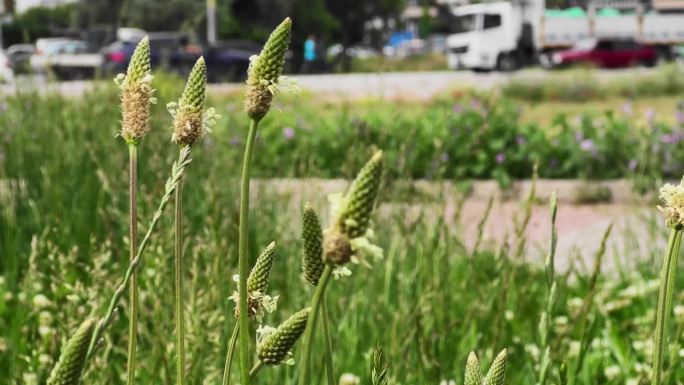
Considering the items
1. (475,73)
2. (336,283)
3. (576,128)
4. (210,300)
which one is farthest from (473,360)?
(475,73)

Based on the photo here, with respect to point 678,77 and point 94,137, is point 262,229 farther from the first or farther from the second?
point 678,77

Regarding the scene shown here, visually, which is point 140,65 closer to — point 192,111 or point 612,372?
point 192,111

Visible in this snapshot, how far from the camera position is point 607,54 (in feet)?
123

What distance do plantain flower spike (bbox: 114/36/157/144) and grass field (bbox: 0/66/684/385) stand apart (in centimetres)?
59

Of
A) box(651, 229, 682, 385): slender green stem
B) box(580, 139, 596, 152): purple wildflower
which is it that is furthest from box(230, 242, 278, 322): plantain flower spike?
box(580, 139, 596, 152): purple wildflower

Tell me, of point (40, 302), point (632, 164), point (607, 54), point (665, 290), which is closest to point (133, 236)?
point (665, 290)

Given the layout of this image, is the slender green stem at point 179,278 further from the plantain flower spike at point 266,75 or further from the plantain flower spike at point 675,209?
the plantain flower spike at point 675,209

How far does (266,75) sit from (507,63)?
3655cm

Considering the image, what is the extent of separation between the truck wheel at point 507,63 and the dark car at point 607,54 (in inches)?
56.5

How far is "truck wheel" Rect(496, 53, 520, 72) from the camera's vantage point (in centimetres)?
3666

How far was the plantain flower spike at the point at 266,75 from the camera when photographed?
3.21ft

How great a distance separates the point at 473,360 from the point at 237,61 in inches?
1134

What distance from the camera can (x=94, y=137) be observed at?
6055 millimetres

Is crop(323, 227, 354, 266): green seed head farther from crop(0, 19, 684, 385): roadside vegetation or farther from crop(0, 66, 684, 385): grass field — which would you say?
crop(0, 66, 684, 385): grass field
